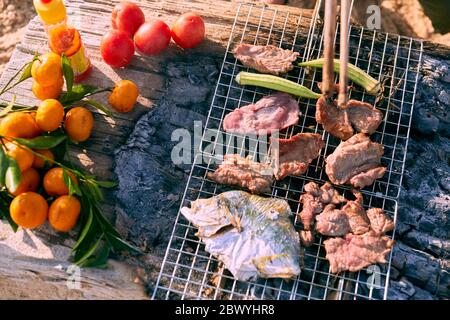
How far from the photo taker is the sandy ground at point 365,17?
19.8ft

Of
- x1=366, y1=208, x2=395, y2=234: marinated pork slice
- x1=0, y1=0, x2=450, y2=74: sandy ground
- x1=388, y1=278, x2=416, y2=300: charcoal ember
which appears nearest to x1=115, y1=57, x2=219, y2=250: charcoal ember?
x1=366, y1=208, x2=395, y2=234: marinated pork slice

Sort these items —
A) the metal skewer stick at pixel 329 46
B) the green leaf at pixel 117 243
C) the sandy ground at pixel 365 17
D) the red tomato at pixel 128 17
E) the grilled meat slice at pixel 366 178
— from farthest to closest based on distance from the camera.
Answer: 1. the sandy ground at pixel 365 17
2. the red tomato at pixel 128 17
3. the grilled meat slice at pixel 366 178
4. the green leaf at pixel 117 243
5. the metal skewer stick at pixel 329 46

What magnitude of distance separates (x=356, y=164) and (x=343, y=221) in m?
0.44

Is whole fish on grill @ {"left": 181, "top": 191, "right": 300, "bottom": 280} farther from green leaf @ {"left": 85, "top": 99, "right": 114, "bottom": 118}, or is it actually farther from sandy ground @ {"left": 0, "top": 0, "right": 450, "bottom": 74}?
sandy ground @ {"left": 0, "top": 0, "right": 450, "bottom": 74}

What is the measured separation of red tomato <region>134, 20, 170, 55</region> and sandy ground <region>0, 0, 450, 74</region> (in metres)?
1.97

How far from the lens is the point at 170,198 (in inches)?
165

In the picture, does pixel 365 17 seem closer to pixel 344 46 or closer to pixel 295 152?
pixel 344 46

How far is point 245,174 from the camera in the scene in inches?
161

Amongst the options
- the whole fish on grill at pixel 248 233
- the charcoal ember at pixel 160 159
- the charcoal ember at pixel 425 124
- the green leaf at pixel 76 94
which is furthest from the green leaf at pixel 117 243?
the charcoal ember at pixel 425 124

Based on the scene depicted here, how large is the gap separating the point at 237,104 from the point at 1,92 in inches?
70.9

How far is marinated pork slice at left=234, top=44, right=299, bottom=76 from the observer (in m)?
4.51

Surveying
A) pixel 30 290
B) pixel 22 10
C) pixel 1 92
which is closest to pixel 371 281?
pixel 30 290

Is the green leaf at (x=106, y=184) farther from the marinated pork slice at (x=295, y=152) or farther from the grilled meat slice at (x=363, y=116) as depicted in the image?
the grilled meat slice at (x=363, y=116)

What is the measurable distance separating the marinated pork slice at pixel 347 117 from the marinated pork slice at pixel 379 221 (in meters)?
0.62
